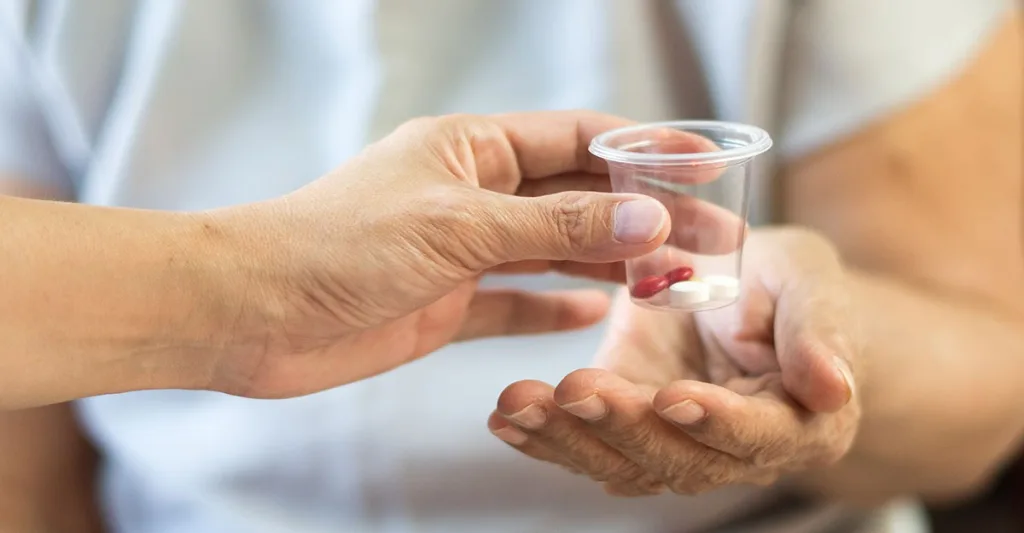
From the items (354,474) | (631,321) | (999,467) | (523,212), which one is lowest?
(999,467)

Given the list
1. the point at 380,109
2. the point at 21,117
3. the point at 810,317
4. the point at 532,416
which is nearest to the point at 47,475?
the point at 21,117

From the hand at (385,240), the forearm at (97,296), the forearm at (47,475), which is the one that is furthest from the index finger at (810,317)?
the forearm at (47,475)

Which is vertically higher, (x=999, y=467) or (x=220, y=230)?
(x=220, y=230)

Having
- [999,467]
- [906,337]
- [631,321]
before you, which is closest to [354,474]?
[631,321]

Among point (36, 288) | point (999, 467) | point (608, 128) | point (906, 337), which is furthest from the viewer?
point (999, 467)

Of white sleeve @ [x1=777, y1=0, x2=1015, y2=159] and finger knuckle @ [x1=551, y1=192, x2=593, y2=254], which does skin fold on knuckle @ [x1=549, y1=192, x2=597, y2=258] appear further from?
white sleeve @ [x1=777, y1=0, x2=1015, y2=159]

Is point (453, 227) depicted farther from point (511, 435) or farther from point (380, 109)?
point (380, 109)

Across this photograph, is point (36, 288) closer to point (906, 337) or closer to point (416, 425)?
point (416, 425)
